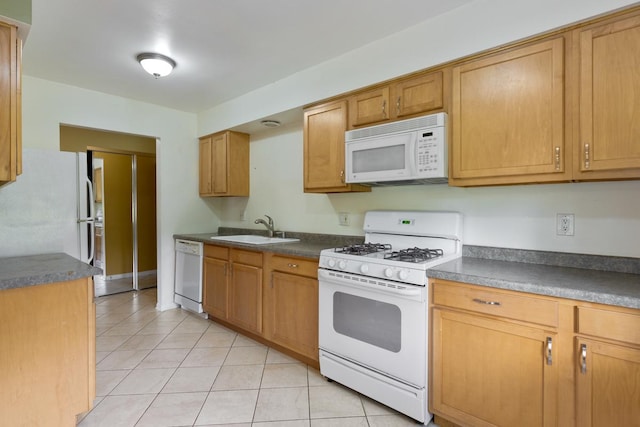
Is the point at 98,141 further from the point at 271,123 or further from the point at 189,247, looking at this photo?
the point at 271,123

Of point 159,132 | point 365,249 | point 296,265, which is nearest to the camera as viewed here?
point 365,249

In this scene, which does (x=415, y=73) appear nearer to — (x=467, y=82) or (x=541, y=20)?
(x=467, y=82)

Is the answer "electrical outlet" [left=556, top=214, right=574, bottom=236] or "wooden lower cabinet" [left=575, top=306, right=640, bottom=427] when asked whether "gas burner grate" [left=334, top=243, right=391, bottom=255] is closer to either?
"electrical outlet" [left=556, top=214, right=574, bottom=236]

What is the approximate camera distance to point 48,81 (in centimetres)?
305

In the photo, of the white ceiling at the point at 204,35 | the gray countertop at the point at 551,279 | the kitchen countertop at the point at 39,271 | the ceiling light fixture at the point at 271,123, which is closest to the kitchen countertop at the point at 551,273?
the gray countertop at the point at 551,279

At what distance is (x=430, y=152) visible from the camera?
2020 millimetres

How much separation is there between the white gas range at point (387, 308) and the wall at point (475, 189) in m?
0.19

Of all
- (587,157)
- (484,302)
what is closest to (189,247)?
(484,302)

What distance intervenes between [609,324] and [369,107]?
180 cm

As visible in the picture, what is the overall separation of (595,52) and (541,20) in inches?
12.3

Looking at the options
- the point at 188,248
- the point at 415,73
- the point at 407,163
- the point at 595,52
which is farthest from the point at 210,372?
the point at 595,52

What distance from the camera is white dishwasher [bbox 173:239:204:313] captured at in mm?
3533

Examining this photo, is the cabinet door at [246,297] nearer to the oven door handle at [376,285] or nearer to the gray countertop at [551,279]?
the oven door handle at [376,285]

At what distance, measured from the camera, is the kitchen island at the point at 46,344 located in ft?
4.96
